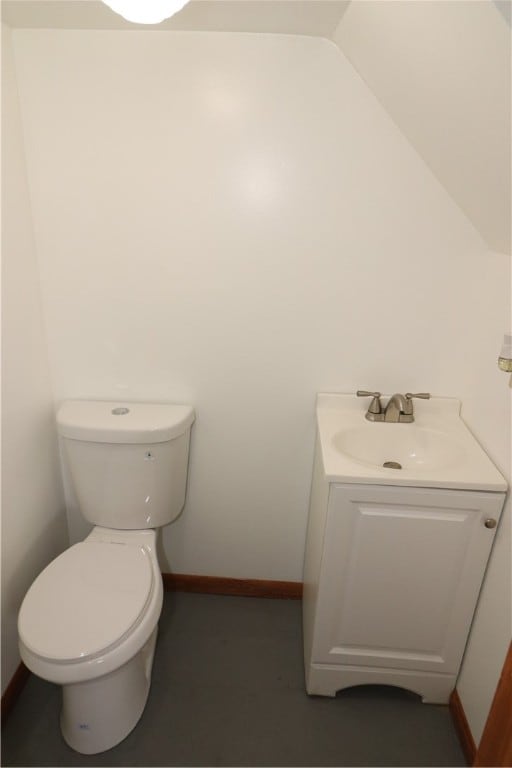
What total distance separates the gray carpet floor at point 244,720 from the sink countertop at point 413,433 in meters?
0.79

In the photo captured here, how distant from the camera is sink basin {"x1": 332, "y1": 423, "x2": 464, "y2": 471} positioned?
4.90 ft

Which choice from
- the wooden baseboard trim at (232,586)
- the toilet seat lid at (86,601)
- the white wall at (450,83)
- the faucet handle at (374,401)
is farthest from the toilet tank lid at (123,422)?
the white wall at (450,83)

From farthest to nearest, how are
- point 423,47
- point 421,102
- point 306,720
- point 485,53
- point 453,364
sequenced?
point 453,364
point 306,720
point 421,102
point 423,47
point 485,53

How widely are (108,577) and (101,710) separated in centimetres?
37

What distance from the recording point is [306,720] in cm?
144

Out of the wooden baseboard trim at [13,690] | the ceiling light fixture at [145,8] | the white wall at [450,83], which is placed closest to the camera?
the white wall at [450,83]

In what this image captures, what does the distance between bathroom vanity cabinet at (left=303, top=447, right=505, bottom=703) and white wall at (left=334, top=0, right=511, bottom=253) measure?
79 cm

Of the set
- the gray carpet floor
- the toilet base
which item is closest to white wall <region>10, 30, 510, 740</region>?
the gray carpet floor

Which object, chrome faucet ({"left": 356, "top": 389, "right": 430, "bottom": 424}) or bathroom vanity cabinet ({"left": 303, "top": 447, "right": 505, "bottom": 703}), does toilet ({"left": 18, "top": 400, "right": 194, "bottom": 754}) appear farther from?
chrome faucet ({"left": 356, "top": 389, "right": 430, "bottom": 424})

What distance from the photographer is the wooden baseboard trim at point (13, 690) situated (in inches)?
55.3

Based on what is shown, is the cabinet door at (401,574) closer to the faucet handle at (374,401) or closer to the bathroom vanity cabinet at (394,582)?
the bathroom vanity cabinet at (394,582)

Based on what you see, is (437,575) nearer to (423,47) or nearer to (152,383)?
(152,383)

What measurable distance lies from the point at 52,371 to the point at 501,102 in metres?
1.50

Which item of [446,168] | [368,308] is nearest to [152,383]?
[368,308]
